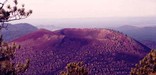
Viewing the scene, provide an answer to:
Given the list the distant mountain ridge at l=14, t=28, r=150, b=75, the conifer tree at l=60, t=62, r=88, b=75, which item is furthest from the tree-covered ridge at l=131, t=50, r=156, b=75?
the distant mountain ridge at l=14, t=28, r=150, b=75

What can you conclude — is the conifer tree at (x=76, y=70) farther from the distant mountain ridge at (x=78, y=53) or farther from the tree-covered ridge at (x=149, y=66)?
the distant mountain ridge at (x=78, y=53)

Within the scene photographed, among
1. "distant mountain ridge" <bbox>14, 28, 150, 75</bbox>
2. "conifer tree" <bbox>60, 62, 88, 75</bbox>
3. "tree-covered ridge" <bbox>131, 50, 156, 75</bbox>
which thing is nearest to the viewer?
"conifer tree" <bbox>60, 62, 88, 75</bbox>

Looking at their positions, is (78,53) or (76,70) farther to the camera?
(78,53)

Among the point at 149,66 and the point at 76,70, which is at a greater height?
the point at 76,70

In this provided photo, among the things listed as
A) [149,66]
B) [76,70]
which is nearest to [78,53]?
[149,66]

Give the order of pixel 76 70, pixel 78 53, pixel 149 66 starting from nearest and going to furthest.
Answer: pixel 76 70 → pixel 149 66 → pixel 78 53

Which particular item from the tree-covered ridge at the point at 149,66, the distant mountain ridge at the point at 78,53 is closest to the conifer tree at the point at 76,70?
the tree-covered ridge at the point at 149,66

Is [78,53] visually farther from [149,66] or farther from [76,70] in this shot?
[76,70]

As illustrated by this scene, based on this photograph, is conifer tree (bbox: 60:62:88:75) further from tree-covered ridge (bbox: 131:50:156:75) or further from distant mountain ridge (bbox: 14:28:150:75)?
distant mountain ridge (bbox: 14:28:150:75)

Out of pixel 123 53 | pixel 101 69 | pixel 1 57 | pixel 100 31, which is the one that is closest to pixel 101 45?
pixel 123 53
